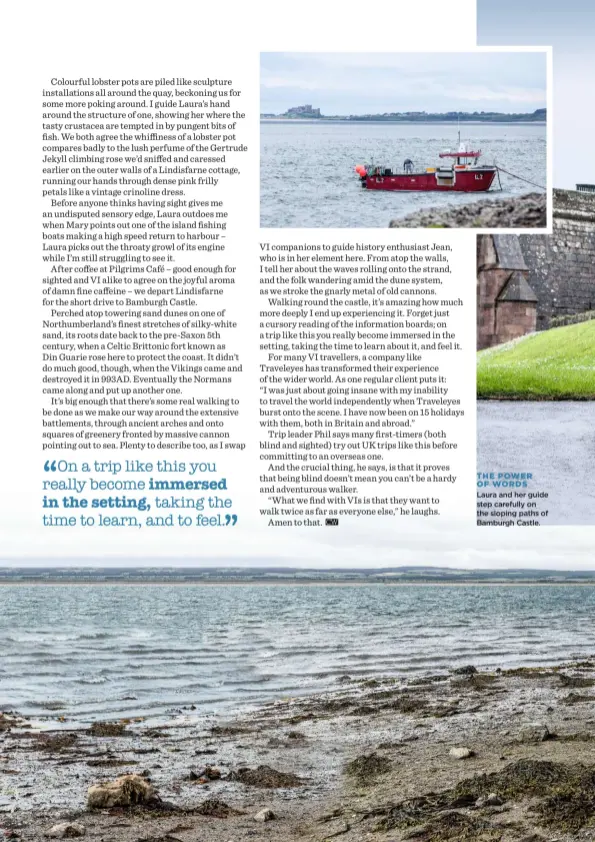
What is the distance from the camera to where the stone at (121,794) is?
29.8ft

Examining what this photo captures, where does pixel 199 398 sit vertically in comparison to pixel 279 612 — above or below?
above

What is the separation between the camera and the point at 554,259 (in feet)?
55.1

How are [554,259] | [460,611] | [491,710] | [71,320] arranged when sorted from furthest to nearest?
[460,611], [554,259], [71,320], [491,710]

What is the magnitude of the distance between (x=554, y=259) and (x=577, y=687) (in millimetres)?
6937

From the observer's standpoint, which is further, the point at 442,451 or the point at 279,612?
the point at 279,612

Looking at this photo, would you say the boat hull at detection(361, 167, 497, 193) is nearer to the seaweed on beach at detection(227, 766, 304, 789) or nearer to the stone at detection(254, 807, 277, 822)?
the seaweed on beach at detection(227, 766, 304, 789)

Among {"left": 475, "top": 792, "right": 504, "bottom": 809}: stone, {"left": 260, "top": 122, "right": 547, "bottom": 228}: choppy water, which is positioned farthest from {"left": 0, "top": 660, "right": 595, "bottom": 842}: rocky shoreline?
{"left": 260, "top": 122, "right": 547, "bottom": 228}: choppy water

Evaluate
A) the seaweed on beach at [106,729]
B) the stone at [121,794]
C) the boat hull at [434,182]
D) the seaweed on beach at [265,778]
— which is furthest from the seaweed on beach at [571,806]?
the boat hull at [434,182]

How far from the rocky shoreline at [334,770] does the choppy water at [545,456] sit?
2.47 meters

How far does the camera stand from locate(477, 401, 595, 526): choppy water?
13.7m

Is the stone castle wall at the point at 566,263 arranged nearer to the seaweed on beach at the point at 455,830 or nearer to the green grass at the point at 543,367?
the green grass at the point at 543,367

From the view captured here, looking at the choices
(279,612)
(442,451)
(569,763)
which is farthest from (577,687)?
(279,612)

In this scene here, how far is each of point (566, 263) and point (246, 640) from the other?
32.0 ft

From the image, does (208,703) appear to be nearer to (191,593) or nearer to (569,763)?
(569,763)
